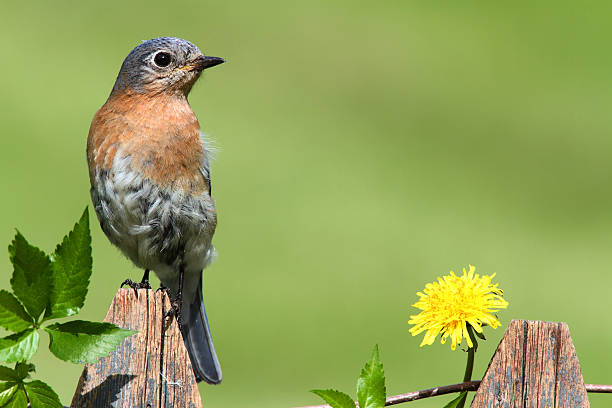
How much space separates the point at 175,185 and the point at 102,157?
35 cm

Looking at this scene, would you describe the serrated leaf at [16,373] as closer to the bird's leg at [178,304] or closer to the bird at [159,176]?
the bird's leg at [178,304]

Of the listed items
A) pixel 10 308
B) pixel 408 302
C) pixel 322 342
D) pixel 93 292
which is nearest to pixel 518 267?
pixel 408 302

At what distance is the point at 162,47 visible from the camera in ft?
12.5

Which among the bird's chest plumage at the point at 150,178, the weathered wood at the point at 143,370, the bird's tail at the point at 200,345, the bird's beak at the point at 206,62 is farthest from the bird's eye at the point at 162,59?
the weathered wood at the point at 143,370

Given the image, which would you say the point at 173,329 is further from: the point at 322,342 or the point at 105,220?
the point at 322,342

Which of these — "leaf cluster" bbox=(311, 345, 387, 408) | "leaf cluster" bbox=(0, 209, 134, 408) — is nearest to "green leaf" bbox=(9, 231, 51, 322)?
"leaf cluster" bbox=(0, 209, 134, 408)

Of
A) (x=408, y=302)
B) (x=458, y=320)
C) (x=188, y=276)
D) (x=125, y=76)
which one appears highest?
(x=408, y=302)

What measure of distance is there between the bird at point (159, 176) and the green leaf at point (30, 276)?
5.00 ft

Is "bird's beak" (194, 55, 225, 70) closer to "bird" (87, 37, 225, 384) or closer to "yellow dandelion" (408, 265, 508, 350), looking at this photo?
"bird" (87, 37, 225, 384)

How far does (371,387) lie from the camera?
1813 millimetres

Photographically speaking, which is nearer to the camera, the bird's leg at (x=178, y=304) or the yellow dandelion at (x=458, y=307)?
the yellow dandelion at (x=458, y=307)

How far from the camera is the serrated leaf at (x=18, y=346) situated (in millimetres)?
1624

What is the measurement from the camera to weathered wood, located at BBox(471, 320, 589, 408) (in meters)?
1.87

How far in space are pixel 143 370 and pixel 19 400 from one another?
323mm
